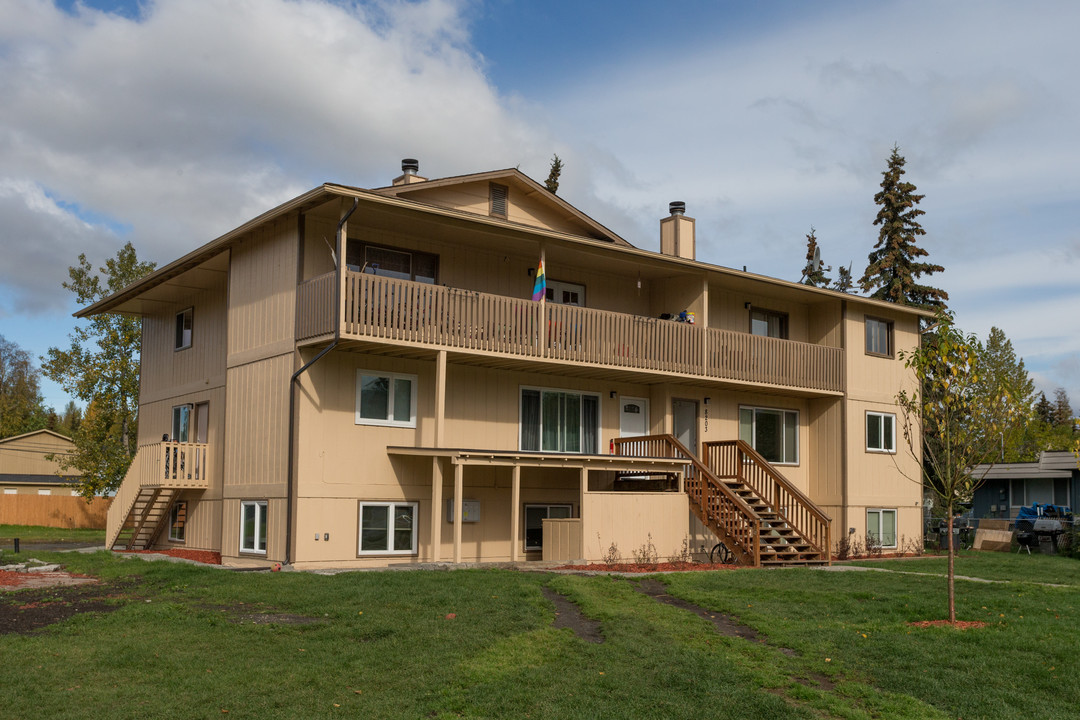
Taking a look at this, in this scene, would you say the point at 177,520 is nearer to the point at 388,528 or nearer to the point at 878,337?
the point at 388,528

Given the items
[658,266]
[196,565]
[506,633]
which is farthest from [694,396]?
[506,633]

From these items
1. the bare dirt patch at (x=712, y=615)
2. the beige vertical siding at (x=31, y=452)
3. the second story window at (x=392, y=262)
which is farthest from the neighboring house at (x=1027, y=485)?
the beige vertical siding at (x=31, y=452)

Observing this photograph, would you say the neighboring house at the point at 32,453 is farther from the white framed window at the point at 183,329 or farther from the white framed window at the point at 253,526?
the white framed window at the point at 253,526

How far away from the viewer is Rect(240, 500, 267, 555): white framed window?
20328mm

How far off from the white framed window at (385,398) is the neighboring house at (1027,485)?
25.3 metres

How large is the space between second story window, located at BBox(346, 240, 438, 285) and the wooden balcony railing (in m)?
1.34

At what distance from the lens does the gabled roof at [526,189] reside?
2114cm

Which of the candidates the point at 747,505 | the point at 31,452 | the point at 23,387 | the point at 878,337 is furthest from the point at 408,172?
the point at 23,387

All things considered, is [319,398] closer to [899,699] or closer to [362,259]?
[362,259]

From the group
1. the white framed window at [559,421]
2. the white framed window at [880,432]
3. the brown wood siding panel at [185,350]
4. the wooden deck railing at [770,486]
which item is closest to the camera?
the wooden deck railing at [770,486]

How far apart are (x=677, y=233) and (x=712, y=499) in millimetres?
7436

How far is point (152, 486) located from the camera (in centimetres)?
2314

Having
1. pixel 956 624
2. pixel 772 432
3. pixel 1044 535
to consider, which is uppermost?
pixel 772 432

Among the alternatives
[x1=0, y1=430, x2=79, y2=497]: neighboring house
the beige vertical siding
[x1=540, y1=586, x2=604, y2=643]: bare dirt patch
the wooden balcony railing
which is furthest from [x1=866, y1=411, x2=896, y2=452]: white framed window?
the beige vertical siding
